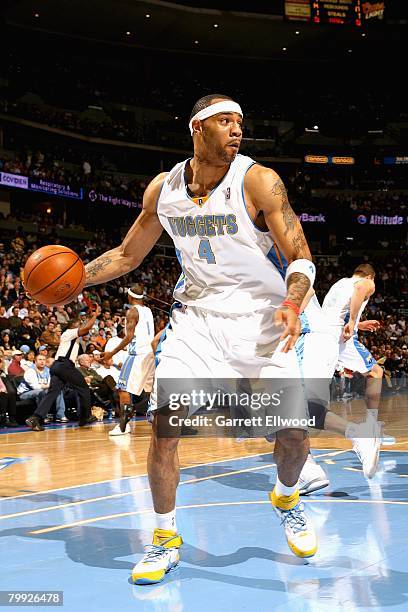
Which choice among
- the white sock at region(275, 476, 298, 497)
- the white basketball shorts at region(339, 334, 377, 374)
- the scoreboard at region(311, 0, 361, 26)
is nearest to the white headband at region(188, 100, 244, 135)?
the white sock at region(275, 476, 298, 497)

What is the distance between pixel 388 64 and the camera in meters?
34.9

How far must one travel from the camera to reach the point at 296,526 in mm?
3570

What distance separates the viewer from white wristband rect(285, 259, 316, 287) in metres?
3.36

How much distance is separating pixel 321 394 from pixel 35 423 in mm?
5191

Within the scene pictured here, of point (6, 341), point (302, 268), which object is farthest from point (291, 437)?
point (6, 341)

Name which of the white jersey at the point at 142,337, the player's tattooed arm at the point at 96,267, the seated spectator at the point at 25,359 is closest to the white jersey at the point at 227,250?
the player's tattooed arm at the point at 96,267

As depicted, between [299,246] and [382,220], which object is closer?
[299,246]

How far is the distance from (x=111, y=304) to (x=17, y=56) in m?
13.9

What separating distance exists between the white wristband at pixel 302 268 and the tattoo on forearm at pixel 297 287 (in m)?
0.02

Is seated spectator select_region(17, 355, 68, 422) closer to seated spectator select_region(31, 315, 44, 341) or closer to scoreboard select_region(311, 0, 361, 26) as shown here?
seated spectator select_region(31, 315, 44, 341)

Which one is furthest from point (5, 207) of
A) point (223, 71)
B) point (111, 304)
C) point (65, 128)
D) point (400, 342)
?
point (400, 342)

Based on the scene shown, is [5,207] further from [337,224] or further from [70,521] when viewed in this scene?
[70,521]

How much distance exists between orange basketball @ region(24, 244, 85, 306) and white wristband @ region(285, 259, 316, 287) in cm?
115

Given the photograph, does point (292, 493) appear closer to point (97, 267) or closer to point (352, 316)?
point (97, 267)
